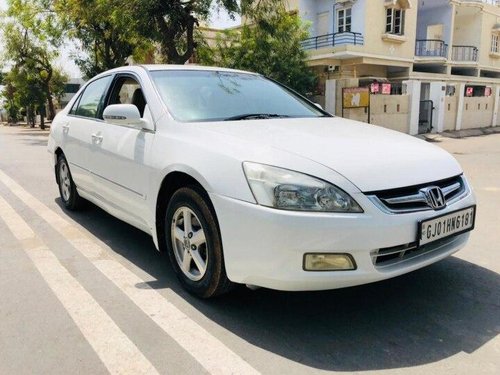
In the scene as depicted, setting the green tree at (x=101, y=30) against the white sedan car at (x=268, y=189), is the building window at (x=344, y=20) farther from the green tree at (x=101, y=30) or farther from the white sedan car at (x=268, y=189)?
the white sedan car at (x=268, y=189)

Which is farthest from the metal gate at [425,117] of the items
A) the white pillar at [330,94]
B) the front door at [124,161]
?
the front door at [124,161]

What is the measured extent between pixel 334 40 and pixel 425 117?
592 cm

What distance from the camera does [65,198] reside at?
5.65m

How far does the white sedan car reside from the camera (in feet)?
8.30

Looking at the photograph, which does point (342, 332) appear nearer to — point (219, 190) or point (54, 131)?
point (219, 190)

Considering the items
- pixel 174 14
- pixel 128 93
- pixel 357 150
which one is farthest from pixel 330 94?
pixel 357 150

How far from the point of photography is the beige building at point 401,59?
20078 mm

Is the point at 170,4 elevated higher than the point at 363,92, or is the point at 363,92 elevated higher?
the point at 170,4

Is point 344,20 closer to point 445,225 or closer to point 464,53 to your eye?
point 464,53

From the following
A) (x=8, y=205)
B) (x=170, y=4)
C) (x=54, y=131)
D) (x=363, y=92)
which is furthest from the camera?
(x=363, y=92)

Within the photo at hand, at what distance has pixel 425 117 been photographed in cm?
2259

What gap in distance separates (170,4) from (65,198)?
35.6 ft

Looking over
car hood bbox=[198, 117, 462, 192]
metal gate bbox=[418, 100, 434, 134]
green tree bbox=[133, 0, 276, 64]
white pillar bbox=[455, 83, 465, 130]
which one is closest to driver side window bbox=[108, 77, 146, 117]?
car hood bbox=[198, 117, 462, 192]

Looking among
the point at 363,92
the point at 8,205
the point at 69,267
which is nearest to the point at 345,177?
the point at 69,267
